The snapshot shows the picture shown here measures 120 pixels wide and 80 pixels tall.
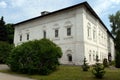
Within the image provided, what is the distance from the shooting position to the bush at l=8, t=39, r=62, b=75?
20109 mm

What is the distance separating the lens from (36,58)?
66.1ft

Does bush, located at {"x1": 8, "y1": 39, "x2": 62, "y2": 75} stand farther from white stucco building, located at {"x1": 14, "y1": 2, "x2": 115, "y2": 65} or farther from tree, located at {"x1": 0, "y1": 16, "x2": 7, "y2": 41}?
tree, located at {"x1": 0, "y1": 16, "x2": 7, "y2": 41}

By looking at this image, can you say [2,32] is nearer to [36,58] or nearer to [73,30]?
[73,30]

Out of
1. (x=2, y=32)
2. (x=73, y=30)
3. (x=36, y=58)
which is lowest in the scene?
(x=36, y=58)

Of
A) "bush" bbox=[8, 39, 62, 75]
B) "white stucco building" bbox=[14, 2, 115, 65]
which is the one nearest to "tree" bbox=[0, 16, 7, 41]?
"white stucco building" bbox=[14, 2, 115, 65]

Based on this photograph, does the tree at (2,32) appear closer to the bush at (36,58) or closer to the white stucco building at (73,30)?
the white stucco building at (73,30)

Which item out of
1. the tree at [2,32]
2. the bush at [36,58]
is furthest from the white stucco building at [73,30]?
the tree at [2,32]

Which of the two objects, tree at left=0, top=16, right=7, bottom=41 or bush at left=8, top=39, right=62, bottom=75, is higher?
tree at left=0, top=16, right=7, bottom=41

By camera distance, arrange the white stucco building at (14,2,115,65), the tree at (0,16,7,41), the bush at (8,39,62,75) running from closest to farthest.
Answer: the bush at (8,39,62,75)
the white stucco building at (14,2,115,65)
the tree at (0,16,7,41)

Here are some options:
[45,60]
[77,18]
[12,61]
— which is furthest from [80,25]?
[12,61]

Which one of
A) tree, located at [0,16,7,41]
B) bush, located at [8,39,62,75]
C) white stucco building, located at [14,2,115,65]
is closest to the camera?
bush, located at [8,39,62,75]

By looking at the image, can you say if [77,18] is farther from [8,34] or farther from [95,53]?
[8,34]

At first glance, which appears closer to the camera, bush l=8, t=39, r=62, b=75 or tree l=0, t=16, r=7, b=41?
bush l=8, t=39, r=62, b=75

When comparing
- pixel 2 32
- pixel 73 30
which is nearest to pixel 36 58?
pixel 73 30
